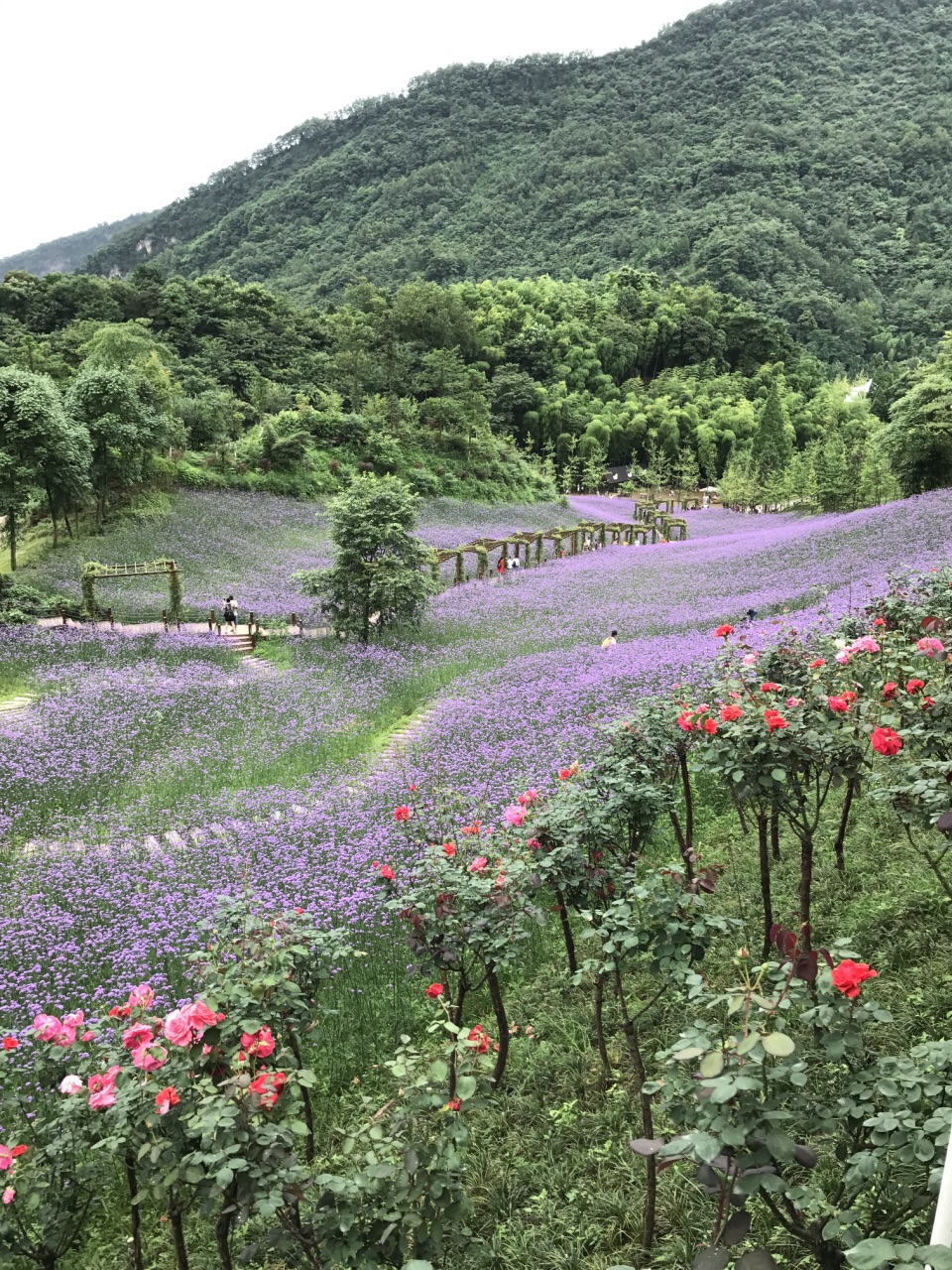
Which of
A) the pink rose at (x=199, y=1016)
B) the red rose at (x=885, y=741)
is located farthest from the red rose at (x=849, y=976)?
the pink rose at (x=199, y=1016)

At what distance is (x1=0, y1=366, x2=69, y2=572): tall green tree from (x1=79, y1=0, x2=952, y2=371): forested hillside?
8581 cm

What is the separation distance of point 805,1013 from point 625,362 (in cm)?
8399

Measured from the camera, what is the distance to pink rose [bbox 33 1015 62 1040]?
2.98m

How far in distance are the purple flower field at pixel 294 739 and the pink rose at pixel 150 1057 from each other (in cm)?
301

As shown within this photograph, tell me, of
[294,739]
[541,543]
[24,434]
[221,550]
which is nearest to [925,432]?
[541,543]

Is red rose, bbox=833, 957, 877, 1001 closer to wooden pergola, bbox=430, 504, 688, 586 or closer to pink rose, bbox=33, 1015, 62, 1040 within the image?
pink rose, bbox=33, 1015, 62, 1040

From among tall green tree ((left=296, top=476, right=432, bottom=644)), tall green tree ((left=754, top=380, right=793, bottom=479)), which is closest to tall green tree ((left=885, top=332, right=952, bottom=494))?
tall green tree ((left=296, top=476, right=432, bottom=644))

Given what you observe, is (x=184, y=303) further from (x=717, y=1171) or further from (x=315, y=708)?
(x=717, y=1171)

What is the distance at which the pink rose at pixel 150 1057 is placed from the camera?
2662mm

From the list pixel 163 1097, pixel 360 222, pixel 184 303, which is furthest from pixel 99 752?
pixel 360 222

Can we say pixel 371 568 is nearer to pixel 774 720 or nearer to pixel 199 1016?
pixel 774 720

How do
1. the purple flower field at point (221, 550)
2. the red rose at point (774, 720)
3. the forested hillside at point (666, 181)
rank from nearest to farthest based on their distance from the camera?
the red rose at point (774, 720) < the purple flower field at point (221, 550) < the forested hillside at point (666, 181)

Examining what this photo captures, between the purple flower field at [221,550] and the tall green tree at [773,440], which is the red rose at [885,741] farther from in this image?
the tall green tree at [773,440]

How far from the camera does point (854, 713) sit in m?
4.40
